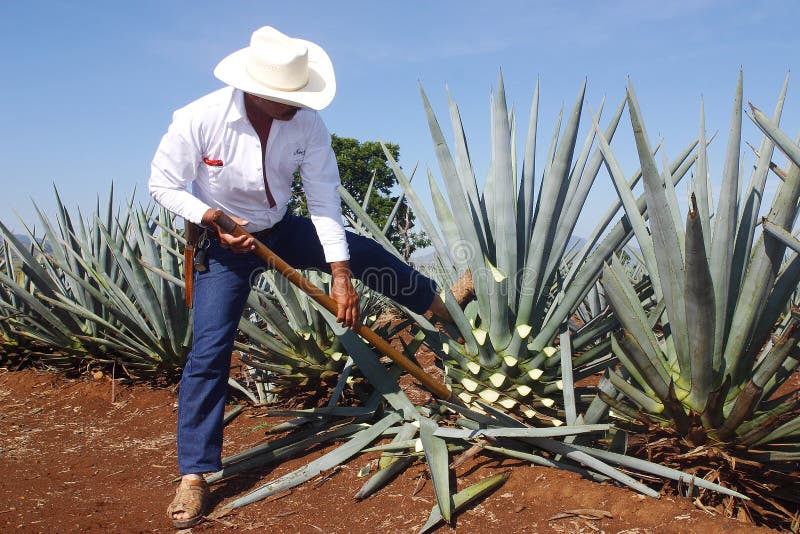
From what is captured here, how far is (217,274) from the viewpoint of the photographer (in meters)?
2.34

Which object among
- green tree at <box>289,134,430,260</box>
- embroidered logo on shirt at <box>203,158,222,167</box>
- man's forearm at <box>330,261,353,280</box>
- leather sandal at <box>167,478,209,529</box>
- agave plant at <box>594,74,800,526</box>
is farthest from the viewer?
green tree at <box>289,134,430,260</box>

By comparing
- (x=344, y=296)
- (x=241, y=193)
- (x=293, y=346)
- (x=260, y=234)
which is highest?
(x=241, y=193)

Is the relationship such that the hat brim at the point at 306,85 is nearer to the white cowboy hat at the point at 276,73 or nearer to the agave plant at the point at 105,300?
the white cowboy hat at the point at 276,73

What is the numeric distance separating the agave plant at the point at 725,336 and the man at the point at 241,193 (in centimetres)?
77

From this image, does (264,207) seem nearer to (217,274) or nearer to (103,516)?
(217,274)

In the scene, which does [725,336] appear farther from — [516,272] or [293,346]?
[293,346]

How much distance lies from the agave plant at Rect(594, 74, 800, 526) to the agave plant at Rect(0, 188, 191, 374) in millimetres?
2222

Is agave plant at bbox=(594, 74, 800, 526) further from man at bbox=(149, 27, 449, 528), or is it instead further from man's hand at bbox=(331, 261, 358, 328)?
man's hand at bbox=(331, 261, 358, 328)

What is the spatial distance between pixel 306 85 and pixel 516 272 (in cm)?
97

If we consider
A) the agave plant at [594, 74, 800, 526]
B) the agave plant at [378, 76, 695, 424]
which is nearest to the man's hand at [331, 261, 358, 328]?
the agave plant at [378, 76, 695, 424]

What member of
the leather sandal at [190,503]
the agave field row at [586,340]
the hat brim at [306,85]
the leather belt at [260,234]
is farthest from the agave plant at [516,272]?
the leather sandal at [190,503]

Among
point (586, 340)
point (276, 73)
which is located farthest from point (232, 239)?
point (586, 340)

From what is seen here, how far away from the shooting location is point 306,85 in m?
2.24

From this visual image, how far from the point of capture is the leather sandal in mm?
2096
